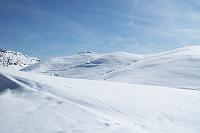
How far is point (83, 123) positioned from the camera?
5363 millimetres

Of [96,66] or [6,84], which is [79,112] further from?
[96,66]

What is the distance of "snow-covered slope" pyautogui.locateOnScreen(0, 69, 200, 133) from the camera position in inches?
201

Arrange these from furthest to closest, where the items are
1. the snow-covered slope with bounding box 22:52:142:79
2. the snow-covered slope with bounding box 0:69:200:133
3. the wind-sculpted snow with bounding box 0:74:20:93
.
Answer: the snow-covered slope with bounding box 22:52:142:79 → the wind-sculpted snow with bounding box 0:74:20:93 → the snow-covered slope with bounding box 0:69:200:133

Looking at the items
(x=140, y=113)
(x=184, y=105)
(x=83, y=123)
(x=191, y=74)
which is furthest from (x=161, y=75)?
(x=83, y=123)

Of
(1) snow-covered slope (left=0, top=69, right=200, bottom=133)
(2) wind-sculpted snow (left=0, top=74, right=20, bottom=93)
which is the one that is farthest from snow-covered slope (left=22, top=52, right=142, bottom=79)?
(2) wind-sculpted snow (left=0, top=74, right=20, bottom=93)

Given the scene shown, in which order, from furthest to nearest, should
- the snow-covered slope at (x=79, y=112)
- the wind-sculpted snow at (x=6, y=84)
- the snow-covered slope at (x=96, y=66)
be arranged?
the snow-covered slope at (x=96, y=66) → the wind-sculpted snow at (x=6, y=84) → the snow-covered slope at (x=79, y=112)

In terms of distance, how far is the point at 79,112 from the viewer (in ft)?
19.3

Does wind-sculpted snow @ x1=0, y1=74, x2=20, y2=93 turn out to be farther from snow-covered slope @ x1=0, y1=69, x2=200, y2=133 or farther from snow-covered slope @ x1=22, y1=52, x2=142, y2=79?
snow-covered slope @ x1=22, y1=52, x2=142, y2=79

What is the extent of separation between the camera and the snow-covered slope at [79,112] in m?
5.10

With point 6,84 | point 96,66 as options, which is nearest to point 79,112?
point 6,84

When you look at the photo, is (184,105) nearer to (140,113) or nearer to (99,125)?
(140,113)

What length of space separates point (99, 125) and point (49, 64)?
175530 millimetres

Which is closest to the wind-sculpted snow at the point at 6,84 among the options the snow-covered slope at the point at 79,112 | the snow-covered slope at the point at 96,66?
the snow-covered slope at the point at 79,112

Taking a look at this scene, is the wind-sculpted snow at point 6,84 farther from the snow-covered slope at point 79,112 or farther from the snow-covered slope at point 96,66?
the snow-covered slope at point 96,66
